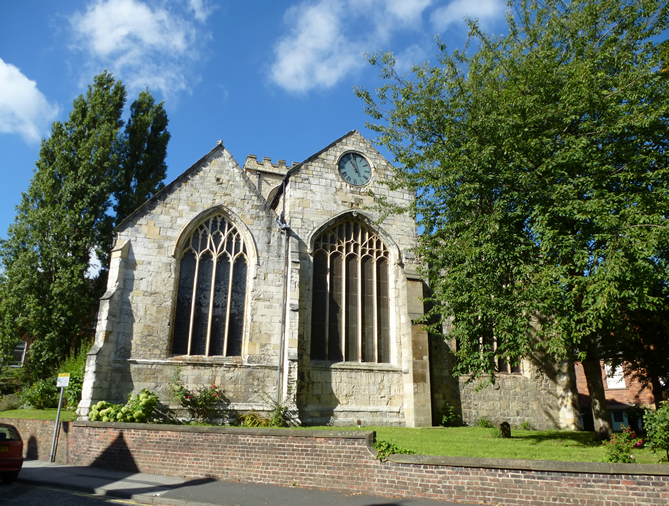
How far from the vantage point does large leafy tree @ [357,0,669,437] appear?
10672mm

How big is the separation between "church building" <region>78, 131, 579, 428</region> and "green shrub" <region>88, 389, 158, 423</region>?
663 mm

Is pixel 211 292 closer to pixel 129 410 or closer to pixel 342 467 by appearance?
pixel 129 410

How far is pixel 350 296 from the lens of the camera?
1695cm

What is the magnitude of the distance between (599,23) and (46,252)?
2068 centimetres

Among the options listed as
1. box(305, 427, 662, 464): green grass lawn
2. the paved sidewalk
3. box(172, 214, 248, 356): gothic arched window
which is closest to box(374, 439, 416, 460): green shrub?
the paved sidewalk

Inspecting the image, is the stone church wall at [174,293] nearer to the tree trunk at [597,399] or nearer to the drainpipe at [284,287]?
the drainpipe at [284,287]

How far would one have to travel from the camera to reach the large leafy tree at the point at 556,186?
10.7 meters

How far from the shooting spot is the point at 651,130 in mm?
11531

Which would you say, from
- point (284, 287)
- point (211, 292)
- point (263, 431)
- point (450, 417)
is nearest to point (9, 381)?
point (211, 292)

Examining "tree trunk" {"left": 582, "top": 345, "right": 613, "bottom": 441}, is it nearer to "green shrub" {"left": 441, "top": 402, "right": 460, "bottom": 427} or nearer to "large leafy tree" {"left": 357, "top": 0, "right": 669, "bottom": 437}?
"large leafy tree" {"left": 357, "top": 0, "right": 669, "bottom": 437}

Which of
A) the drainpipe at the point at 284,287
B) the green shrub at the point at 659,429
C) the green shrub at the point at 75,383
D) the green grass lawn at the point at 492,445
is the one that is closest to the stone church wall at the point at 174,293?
the drainpipe at the point at 284,287

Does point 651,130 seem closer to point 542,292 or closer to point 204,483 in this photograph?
point 542,292

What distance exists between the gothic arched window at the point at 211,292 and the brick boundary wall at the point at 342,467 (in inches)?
168

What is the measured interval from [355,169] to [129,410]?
37.6 feet
